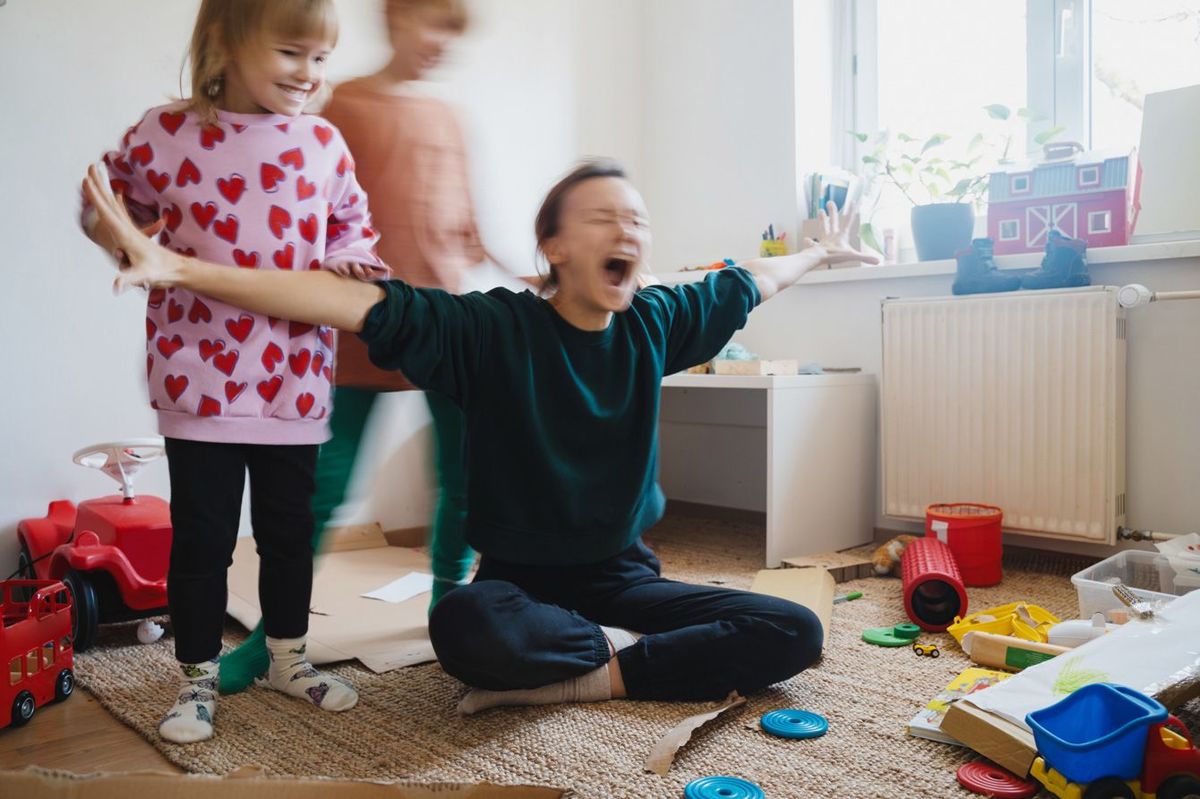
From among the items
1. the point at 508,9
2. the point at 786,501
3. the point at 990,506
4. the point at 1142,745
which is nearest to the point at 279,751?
the point at 1142,745

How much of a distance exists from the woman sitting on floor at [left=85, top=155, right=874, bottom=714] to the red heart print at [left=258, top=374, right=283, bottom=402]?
0.58 feet

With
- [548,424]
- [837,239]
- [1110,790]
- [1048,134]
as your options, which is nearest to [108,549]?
[548,424]

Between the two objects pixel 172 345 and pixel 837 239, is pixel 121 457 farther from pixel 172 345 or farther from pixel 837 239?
pixel 837 239

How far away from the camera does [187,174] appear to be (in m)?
1.11

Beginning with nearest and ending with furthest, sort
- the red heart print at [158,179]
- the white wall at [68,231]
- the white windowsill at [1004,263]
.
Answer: the red heart print at [158,179]
the white wall at [68,231]
the white windowsill at [1004,263]

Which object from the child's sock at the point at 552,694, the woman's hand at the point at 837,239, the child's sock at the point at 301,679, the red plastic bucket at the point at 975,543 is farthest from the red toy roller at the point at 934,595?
the child's sock at the point at 301,679

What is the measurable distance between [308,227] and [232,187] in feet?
0.33

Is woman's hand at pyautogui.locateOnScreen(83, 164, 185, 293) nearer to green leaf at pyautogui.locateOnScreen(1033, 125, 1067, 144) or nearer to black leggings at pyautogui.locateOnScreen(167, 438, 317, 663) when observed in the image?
black leggings at pyautogui.locateOnScreen(167, 438, 317, 663)

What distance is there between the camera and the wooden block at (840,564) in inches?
78.2

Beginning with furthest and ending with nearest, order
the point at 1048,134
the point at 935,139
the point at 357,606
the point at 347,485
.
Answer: the point at 935,139 < the point at 1048,134 < the point at 357,606 < the point at 347,485

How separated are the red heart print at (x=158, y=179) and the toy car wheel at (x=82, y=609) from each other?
0.69m

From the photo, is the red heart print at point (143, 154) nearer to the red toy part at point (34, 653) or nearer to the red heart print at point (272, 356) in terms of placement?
the red heart print at point (272, 356)

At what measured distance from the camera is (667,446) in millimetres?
2898

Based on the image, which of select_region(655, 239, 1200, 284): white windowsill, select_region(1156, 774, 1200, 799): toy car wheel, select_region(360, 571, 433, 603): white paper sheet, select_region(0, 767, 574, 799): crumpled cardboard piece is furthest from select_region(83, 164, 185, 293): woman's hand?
select_region(655, 239, 1200, 284): white windowsill
